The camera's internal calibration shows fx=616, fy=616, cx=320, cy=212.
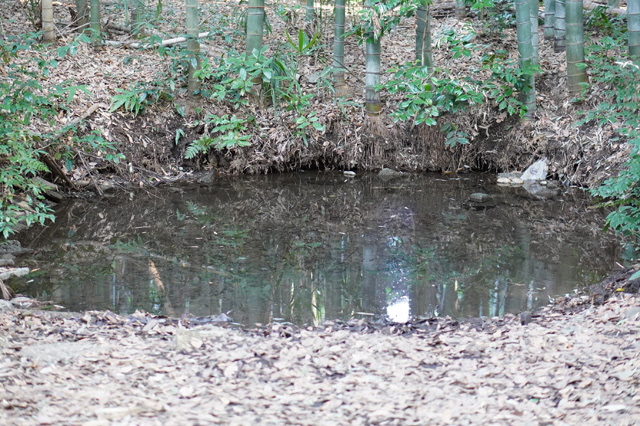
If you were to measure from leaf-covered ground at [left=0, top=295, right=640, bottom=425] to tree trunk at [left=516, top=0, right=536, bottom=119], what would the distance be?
5.54m

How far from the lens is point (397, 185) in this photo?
9.05 metres

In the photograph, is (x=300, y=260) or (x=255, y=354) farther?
(x=300, y=260)

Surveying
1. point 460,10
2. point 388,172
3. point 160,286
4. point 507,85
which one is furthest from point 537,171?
point 160,286

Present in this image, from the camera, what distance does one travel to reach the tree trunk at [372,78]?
30.5 feet

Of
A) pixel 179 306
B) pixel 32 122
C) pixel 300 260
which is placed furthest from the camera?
pixel 32 122

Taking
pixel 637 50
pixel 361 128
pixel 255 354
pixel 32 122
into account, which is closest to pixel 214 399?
pixel 255 354

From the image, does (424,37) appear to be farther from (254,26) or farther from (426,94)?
(254,26)

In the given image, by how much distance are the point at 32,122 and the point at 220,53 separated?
11.3 ft

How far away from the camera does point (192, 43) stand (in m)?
9.19

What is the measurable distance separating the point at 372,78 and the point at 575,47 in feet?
9.65

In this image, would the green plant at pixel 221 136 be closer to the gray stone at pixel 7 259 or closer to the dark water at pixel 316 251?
the dark water at pixel 316 251

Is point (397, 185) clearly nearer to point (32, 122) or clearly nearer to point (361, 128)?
point (361, 128)

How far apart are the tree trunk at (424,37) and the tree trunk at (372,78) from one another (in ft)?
2.16

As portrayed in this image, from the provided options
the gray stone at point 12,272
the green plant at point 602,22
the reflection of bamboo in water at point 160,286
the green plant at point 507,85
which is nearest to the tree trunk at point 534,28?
the green plant at point 507,85
